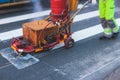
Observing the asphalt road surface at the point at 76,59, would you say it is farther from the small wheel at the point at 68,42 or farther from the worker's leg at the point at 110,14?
the worker's leg at the point at 110,14

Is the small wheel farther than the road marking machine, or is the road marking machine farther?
the small wheel

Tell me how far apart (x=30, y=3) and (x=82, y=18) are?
8.70 ft

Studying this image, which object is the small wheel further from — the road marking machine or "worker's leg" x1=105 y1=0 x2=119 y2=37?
"worker's leg" x1=105 y1=0 x2=119 y2=37

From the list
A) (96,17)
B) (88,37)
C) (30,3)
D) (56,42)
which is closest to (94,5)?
(96,17)

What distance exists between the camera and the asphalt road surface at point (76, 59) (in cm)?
460

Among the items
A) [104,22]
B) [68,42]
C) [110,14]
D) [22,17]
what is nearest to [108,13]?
[110,14]

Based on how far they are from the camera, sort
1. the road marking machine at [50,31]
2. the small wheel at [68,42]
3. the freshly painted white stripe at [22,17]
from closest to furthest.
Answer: the road marking machine at [50,31] → the small wheel at [68,42] → the freshly painted white stripe at [22,17]

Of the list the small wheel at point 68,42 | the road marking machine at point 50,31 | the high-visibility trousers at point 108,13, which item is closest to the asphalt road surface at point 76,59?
the small wheel at point 68,42

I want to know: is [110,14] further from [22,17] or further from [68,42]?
[22,17]

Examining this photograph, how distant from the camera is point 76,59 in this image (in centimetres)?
521

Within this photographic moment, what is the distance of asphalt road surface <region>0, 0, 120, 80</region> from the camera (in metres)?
4.60

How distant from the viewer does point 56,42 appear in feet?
17.9

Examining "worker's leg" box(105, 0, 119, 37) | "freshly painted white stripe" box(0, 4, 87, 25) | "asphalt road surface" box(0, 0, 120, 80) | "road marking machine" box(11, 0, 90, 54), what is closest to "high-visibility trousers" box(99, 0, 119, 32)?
"worker's leg" box(105, 0, 119, 37)

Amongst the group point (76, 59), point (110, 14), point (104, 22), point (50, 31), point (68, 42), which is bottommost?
point (76, 59)
